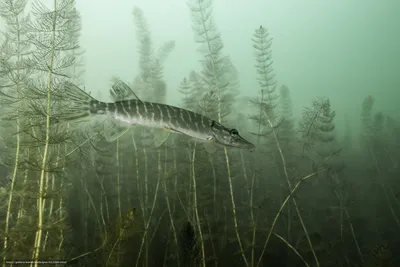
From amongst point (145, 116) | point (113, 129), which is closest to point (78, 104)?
point (113, 129)

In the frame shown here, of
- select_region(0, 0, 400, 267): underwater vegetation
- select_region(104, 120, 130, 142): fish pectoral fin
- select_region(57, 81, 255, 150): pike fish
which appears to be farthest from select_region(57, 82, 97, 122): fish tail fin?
select_region(104, 120, 130, 142): fish pectoral fin

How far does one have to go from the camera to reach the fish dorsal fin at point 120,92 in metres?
4.64

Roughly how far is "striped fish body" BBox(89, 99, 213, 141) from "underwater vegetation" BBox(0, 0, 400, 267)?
294mm

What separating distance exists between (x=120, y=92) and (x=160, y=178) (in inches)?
129

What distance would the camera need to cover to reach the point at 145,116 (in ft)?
14.4

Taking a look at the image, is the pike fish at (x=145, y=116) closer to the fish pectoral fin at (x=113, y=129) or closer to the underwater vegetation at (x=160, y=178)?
the fish pectoral fin at (x=113, y=129)

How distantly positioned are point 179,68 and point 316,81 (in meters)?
76.6

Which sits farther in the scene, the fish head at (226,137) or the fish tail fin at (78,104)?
the fish head at (226,137)

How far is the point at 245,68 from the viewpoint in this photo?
296 feet

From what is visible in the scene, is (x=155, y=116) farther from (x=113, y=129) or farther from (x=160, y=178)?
(x=160, y=178)

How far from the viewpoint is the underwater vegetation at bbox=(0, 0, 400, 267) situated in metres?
4.42

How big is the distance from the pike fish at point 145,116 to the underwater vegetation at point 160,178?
0.56ft

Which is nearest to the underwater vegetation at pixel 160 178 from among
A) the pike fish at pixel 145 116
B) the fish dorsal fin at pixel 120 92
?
the fish dorsal fin at pixel 120 92

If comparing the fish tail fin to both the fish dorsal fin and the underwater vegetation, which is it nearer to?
the underwater vegetation
